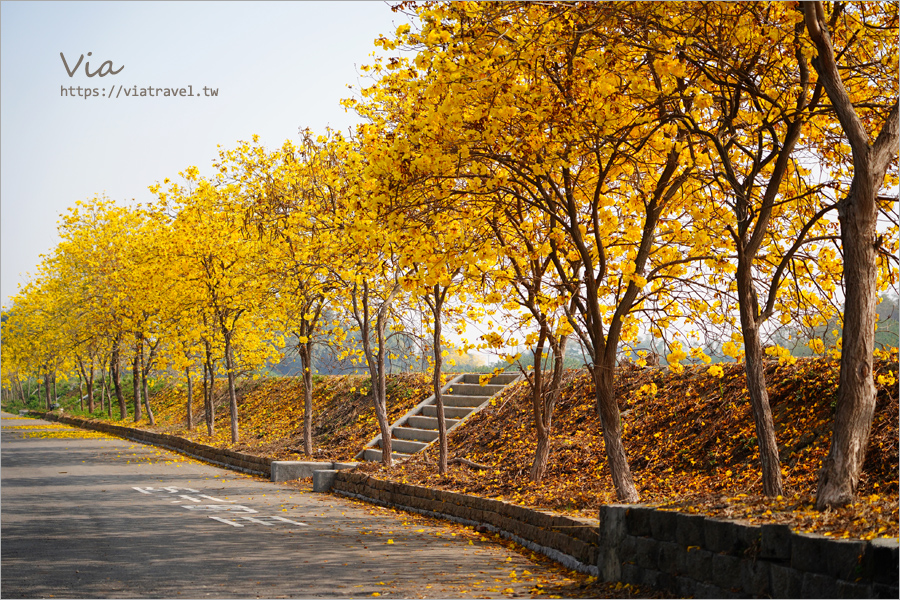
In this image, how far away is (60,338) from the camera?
3491 cm

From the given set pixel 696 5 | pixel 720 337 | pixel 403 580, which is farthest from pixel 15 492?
pixel 696 5

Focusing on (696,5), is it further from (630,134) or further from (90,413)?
(90,413)

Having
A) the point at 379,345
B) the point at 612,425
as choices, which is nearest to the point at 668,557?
the point at 612,425

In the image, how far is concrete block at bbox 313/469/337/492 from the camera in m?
15.0

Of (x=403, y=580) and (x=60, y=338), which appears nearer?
(x=403, y=580)

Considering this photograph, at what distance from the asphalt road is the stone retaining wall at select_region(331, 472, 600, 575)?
0.27m

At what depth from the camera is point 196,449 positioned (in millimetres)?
21875

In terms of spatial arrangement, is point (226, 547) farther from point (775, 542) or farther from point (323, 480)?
point (323, 480)

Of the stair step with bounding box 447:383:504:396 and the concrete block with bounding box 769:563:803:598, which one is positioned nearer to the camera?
the concrete block with bounding box 769:563:803:598

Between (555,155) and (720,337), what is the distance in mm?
2617

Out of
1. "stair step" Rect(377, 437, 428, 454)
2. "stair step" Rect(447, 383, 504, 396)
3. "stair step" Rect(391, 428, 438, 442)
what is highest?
"stair step" Rect(447, 383, 504, 396)

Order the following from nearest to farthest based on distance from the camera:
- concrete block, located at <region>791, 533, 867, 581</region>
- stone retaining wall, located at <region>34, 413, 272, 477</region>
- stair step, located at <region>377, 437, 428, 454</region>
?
1. concrete block, located at <region>791, 533, 867, 581</region>
2. stair step, located at <region>377, 437, 428, 454</region>
3. stone retaining wall, located at <region>34, 413, 272, 477</region>

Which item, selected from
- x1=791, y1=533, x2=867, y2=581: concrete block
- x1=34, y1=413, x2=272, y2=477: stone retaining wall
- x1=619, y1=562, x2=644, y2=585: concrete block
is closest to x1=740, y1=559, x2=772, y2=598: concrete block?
x1=791, y1=533, x2=867, y2=581: concrete block

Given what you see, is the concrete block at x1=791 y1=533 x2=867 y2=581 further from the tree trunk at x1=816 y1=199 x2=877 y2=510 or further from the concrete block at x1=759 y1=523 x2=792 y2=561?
the tree trunk at x1=816 y1=199 x2=877 y2=510
